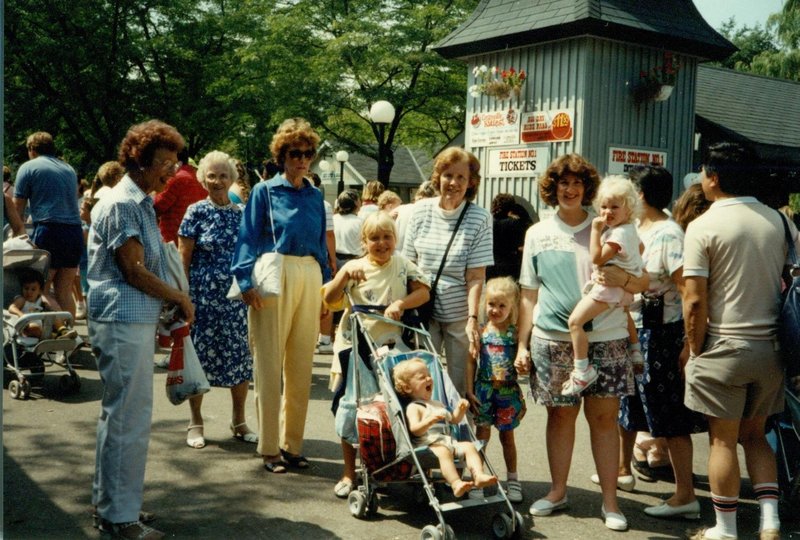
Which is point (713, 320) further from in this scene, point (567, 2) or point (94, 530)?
point (567, 2)

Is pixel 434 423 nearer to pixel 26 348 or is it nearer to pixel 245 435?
pixel 245 435

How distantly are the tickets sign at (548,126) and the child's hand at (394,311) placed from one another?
6.36m

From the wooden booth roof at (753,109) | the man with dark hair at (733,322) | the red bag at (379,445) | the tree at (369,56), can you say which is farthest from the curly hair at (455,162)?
the tree at (369,56)

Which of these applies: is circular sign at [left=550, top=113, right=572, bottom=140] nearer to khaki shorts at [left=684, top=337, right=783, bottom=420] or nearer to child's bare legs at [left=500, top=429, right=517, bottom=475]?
child's bare legs at [left=500, top=429, right=517, bottom=475]

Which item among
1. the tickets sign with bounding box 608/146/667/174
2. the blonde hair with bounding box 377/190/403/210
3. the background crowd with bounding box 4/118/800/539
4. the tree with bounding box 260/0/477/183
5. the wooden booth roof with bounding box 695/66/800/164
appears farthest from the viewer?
the tree with bounding box 260/0/477/183

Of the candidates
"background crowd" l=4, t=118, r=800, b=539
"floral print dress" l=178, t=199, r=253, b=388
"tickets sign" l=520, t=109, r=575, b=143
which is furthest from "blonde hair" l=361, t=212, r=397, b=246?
"tickets sign" l=520, t=109, r=575, b=143

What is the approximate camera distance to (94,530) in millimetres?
3945

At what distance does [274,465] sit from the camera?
5000 millimetres

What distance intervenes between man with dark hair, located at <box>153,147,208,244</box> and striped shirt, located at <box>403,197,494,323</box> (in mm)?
2566

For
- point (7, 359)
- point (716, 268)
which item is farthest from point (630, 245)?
point (7, 359)

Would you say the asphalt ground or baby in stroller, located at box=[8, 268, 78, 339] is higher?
baby in stroller, located at box=[8, 268, 78, 339]

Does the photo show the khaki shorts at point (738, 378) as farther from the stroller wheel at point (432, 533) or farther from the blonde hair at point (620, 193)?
the stroller wheel at point (432, 533)

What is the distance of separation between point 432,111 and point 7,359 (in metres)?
20.6

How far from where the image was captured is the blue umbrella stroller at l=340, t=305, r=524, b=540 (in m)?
3.94
